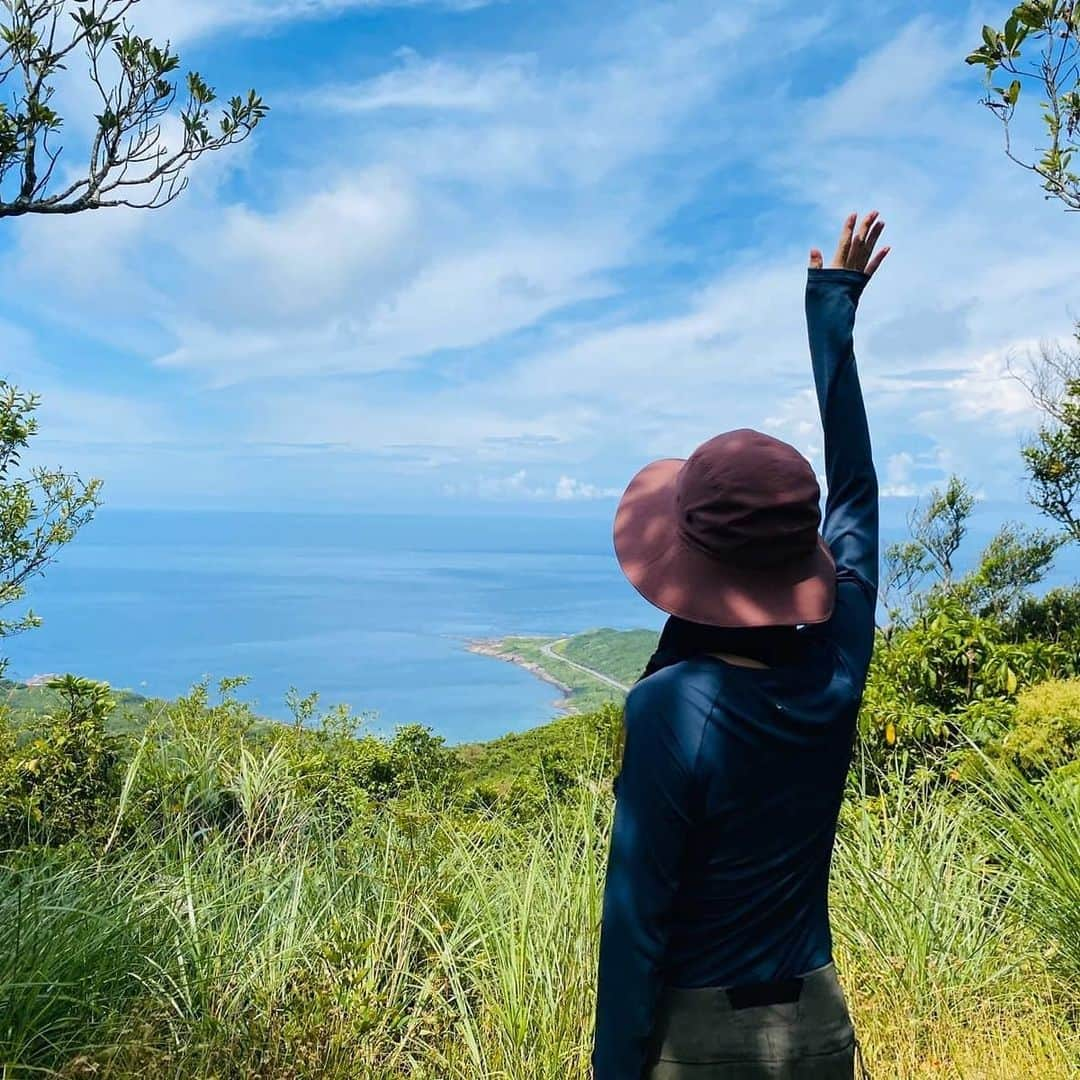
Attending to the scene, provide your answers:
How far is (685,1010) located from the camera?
1.50 metres

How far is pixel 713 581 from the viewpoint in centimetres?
155

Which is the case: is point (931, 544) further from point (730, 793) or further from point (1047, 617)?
point (730, 793)

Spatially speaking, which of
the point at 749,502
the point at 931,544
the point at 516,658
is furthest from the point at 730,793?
the point at 516,658

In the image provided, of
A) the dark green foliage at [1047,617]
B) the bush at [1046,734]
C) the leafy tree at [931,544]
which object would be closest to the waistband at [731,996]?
the bush at [1046,734]

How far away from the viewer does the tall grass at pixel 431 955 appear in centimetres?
286

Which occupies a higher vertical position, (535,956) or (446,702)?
(446,702)

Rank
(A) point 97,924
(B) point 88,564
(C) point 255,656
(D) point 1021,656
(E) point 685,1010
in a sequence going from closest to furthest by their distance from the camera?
(E) point 685,1010 < (A) point 97,924 < (D) point 1021,656 < (C) point 255,656 < (B) point 88,564

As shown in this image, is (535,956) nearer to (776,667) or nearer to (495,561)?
(776,667)

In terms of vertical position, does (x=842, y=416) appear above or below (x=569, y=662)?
below

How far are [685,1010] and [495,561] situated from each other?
17945 centimetres

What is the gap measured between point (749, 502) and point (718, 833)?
472 mm

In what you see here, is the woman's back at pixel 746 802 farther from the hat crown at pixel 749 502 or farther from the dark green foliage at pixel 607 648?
the dark green foliage at pixel 607 648

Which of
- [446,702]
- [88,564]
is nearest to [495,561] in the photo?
[88,564]

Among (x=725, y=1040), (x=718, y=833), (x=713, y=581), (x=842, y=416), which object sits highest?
(x=842, y=416)
